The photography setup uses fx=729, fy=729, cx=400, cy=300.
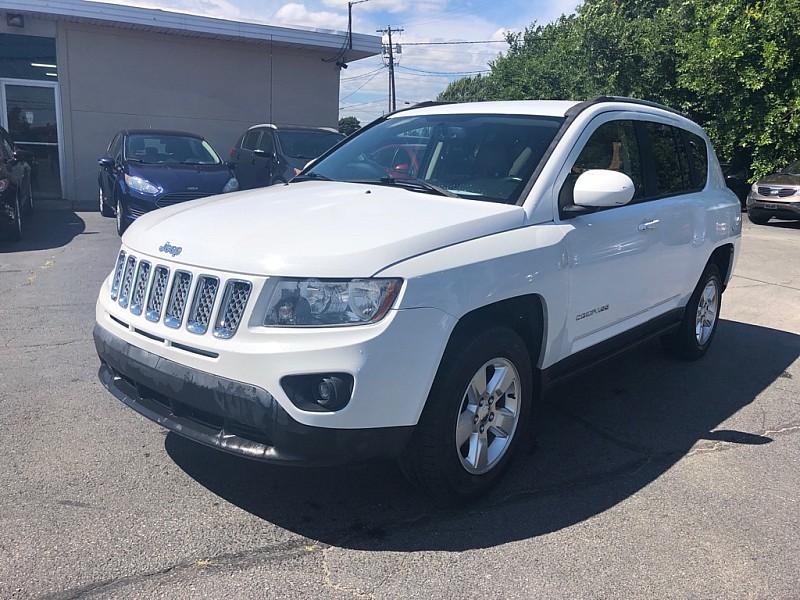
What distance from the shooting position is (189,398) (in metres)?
3.00

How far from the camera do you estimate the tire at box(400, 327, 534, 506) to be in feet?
10.1

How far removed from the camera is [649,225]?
14.8ft

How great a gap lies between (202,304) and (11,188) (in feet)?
26.0

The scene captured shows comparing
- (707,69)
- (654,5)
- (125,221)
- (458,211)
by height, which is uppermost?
(654,5)

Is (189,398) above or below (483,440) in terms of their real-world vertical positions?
above

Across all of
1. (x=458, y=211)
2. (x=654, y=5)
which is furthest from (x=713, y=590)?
(x=654, y=5)

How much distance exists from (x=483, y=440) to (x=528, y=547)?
53 cm

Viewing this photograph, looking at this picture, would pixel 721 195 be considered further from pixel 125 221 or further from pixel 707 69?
pixel 707 69

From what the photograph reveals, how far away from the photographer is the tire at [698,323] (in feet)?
18.4

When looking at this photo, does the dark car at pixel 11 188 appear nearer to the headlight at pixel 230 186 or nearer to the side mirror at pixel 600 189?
the headlight at pixel 230 186

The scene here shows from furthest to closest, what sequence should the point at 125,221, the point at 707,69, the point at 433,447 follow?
the point at 707,69, the point at 125,221, the point at 433,447

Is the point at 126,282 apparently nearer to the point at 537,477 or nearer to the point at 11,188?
the point at 537,477

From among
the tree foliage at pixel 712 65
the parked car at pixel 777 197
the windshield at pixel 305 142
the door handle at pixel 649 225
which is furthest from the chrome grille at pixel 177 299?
the tree foliage at pixel 712 65

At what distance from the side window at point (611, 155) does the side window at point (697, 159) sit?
3.25 ft
